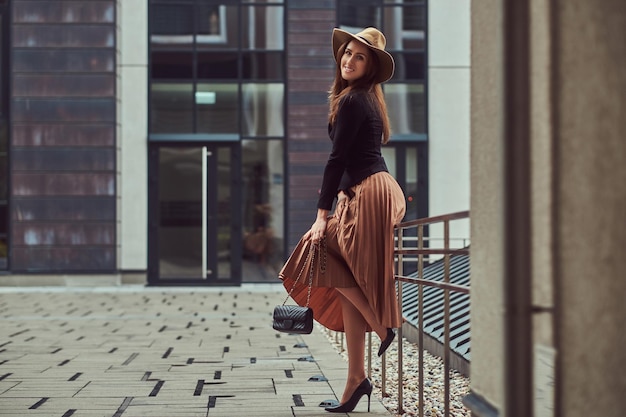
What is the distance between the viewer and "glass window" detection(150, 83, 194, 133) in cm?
1722

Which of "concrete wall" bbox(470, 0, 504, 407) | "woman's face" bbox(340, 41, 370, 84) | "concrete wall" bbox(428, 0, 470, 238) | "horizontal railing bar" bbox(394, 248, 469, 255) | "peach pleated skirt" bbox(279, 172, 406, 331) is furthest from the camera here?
"concrete wall" bbox(428, 0, 470, 238)

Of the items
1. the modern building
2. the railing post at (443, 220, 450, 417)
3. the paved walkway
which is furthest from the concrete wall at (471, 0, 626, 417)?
the modern building

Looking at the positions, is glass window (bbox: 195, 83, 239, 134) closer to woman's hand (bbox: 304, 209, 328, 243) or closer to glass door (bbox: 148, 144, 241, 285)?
glass door (bbox: 148, 144, 241, 285)

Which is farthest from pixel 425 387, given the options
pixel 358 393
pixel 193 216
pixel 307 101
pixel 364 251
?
pixel 307 101

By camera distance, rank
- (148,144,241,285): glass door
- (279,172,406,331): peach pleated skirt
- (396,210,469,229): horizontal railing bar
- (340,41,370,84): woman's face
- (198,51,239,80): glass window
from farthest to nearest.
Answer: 1. (198,51,239,80): glass window
2. (148,144,241,285): glass door
3. (340,41,370,84): woman's face
4. (279,172,406,331): peach pleated skirt
5. (396,210,469,229): horizontal railing bar

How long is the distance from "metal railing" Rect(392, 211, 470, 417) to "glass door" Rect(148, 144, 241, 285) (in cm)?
1157

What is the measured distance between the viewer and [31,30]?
1731 centimetres

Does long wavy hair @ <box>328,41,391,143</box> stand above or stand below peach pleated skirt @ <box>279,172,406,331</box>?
above

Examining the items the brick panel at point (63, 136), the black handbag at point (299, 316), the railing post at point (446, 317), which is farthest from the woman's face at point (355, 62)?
the brick panel at point (63, 136)

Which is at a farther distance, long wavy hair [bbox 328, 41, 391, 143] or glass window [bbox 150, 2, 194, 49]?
glass window [bbox 150, 2, 194, 49]

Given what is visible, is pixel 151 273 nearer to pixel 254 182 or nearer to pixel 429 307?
pixel 254 182

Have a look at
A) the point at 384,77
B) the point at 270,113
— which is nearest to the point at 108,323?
the point at 384,77

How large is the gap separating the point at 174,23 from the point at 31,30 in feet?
8.12

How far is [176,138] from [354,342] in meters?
12.7
